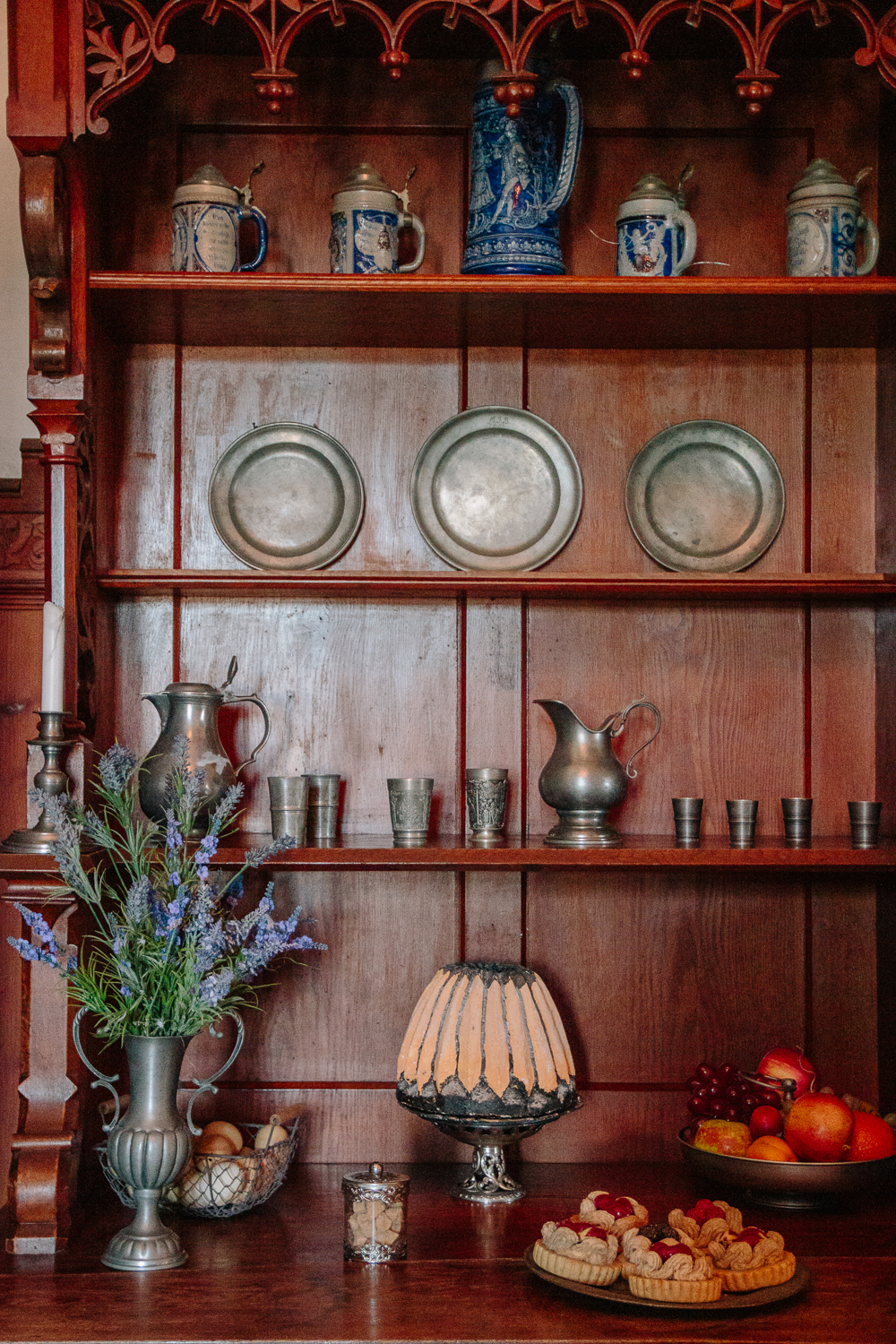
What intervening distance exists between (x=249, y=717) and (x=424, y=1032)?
60cm

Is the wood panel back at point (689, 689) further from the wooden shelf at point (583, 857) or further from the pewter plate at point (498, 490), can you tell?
the wooden shelf at point (583, 857)

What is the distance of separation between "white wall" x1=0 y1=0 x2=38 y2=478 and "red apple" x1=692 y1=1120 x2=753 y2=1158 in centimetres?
149

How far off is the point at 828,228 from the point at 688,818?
910 mm

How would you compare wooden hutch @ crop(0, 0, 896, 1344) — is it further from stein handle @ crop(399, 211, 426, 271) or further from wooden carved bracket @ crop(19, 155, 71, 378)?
wooden carved bracket @ crop(19, 155, 71, 378)

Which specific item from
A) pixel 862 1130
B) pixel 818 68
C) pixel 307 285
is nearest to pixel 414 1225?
pixel 862 1130

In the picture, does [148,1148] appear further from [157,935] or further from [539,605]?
[539,605]

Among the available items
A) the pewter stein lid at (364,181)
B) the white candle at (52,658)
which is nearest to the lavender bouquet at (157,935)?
the white candle at (52,658)

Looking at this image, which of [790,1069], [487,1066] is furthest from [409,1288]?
[790,1069]

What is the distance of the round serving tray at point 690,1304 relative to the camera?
5.06ft

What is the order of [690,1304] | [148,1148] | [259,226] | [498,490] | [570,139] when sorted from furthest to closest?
[498,490]
[259,226]
[570,139]
[148,1148]
[690,1304]

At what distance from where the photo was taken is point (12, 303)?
7.45ft

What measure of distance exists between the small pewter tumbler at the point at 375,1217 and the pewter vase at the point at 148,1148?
0.21m

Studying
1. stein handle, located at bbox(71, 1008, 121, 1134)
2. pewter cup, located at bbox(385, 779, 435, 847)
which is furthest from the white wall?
stein handle, located at bbox(71, 1008, 121, 1134)

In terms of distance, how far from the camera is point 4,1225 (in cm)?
179
